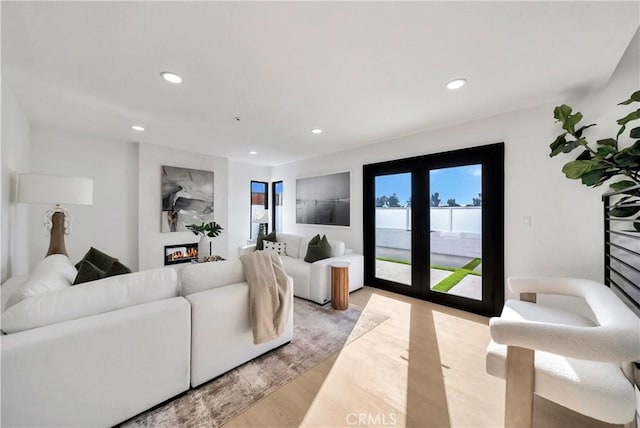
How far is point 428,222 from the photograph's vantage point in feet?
11.2

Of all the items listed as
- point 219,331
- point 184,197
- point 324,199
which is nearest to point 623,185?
point 219,331

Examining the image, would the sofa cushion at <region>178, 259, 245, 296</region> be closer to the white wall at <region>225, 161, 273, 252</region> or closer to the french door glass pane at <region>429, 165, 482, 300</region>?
the french door glass pane at <region>429, 165, 482, 300</region>

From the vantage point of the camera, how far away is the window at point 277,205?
6043 mm

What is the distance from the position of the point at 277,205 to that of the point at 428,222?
386 cm

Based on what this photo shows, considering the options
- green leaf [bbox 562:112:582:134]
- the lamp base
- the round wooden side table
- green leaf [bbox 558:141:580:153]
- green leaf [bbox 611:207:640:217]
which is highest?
green leaf [bbox 562:112:582:134]

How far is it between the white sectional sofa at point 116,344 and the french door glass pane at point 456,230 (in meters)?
2.72

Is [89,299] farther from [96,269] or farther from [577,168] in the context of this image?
[577,168]

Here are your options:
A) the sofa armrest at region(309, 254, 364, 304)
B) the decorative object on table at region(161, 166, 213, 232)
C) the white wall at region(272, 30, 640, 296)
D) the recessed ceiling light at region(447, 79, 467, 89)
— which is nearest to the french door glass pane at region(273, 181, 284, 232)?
the decorative object on table at region(161, 166, 213, 232)

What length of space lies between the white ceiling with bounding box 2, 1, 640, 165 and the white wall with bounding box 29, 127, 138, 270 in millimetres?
576

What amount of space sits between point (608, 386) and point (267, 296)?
194 centimetres

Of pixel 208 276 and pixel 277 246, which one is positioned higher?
pixel 208 276

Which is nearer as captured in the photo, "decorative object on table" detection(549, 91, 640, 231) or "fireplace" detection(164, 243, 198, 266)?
"decorative object on table" detection(549, 91, 640, 231)

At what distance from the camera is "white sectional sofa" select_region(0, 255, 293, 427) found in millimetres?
1145

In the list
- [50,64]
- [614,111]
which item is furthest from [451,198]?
[50,64]
